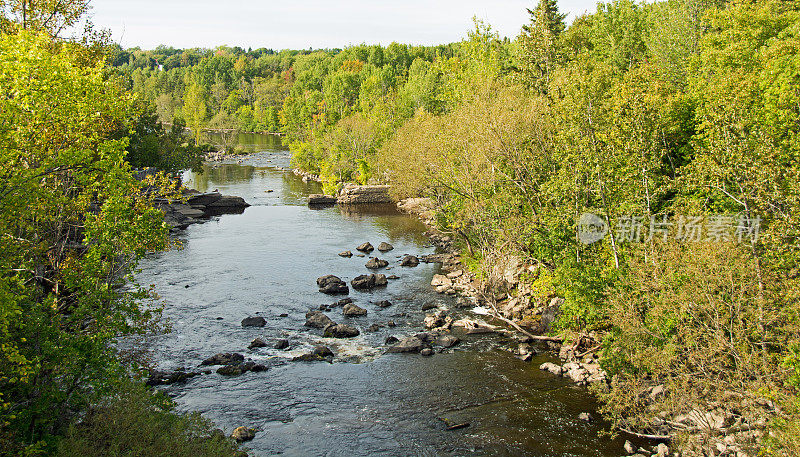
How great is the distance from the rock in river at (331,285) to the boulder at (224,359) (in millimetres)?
11206

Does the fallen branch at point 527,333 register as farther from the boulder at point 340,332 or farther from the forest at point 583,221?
the boulder at point 340,332

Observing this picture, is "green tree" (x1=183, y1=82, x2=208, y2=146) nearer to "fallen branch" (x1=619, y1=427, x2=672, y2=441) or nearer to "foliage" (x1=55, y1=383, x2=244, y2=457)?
"foliage" (x1=55, y1=383, x2=244, y2=457)

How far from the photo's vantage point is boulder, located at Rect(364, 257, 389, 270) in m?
Answer: 46.8

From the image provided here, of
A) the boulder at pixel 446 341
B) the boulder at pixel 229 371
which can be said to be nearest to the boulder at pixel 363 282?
the boulder at pixel 446 341

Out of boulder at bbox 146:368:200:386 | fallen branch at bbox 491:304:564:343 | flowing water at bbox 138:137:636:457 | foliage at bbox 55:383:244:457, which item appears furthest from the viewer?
fallen branch at bbox 491:304:564:343

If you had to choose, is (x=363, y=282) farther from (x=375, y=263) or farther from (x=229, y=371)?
(x=229, y=371)

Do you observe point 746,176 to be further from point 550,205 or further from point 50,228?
point 50,228

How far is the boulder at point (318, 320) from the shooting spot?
112ft

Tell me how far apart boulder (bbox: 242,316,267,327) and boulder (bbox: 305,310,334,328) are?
2.72 meters

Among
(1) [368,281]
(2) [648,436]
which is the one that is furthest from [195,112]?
(2) [648,436]

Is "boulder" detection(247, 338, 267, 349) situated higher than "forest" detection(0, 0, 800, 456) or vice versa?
"forest" detection(0, 0, 800, 456)

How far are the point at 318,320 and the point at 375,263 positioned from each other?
13112 mm

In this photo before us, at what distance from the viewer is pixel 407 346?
31141 millimetres

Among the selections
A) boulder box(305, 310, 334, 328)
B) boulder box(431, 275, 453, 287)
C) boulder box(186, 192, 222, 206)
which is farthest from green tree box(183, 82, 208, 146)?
boulder box(305, 310, 334, 328)
